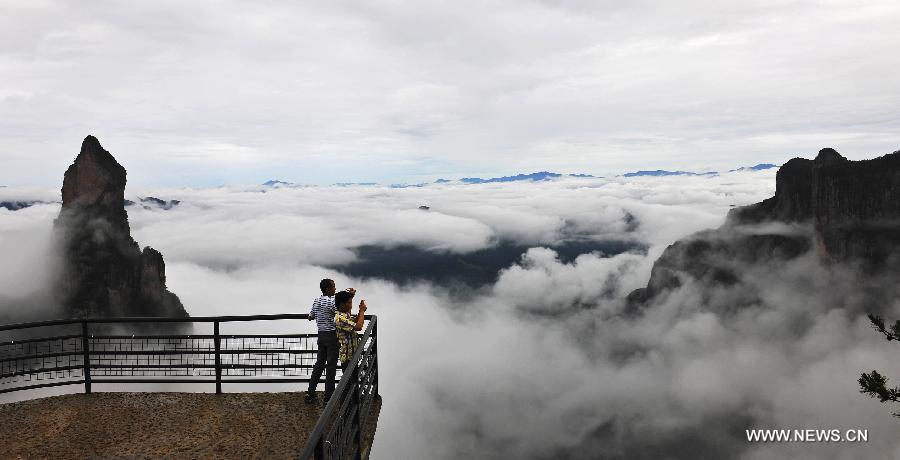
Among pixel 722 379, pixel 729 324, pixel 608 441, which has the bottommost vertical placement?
pixel 608 441

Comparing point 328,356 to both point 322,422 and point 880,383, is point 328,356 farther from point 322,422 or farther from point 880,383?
point 880,383

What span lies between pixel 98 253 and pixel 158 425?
102m

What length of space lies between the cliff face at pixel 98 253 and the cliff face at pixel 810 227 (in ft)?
489

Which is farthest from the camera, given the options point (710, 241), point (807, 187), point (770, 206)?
point (710, 241)

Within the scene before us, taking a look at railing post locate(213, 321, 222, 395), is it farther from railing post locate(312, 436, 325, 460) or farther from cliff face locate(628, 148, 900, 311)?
cliff face locate(628, 148, 900, 311)

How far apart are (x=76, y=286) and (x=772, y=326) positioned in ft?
587

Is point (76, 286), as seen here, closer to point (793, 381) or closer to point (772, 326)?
point (772, 326)

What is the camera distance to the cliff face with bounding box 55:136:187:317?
92500mm

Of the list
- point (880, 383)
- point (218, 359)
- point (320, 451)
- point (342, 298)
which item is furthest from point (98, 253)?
point (880, 383)

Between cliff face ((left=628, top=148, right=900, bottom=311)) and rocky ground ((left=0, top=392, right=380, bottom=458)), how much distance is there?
502ft

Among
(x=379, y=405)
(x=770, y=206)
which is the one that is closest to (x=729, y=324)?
(x=770, y=206)

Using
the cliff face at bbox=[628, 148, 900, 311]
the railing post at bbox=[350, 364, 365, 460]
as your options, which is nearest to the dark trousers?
the railing post at bbox=[350, 364, 365, 460]

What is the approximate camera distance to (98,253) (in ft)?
309

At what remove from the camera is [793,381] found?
170750 mm
